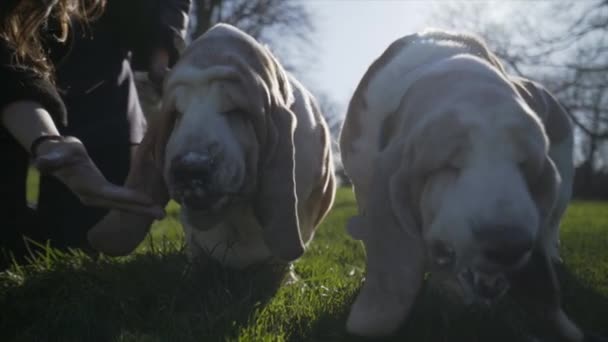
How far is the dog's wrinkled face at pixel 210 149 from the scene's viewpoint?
7.82ft

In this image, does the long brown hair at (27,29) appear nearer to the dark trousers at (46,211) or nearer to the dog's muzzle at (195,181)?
the dark trousers at (46,211)

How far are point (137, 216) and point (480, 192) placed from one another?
1522 mm

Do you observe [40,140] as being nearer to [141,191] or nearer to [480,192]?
[141,191]

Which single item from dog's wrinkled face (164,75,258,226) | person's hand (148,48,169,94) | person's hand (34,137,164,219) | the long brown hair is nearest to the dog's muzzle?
dog's wrinkled face (164,75,258,226)

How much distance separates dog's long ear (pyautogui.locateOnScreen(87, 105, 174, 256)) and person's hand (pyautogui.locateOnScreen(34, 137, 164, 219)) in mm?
143

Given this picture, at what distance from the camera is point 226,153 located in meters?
2.45

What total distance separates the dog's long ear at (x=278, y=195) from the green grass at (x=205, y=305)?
240mm

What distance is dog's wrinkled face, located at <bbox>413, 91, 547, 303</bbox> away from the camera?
5.89 ft

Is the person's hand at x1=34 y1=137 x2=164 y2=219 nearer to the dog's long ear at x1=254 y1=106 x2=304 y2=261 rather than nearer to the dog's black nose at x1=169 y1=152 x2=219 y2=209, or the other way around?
the dog's black nose at x1=169 y1=152 x2=219 y2=209

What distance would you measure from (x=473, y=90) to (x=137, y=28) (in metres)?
2.57

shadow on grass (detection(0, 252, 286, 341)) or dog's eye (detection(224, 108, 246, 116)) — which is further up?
dog's eye (detection(224, 108, 246, 116))

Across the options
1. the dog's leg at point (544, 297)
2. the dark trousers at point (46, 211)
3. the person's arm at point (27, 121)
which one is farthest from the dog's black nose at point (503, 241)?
the dark trousers at point (46, 211)

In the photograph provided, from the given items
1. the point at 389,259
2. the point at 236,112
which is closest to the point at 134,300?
the point at 236,112

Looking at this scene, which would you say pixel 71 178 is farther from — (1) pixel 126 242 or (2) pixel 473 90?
(2) pixel 473 90
